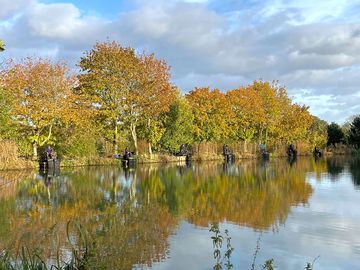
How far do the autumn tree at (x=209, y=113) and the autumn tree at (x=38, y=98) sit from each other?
15179 millimetres

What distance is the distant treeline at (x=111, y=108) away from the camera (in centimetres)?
3212

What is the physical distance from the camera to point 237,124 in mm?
51031

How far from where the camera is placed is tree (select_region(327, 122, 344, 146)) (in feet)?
205

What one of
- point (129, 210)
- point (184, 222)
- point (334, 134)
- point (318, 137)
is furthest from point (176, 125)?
point (184, 222)

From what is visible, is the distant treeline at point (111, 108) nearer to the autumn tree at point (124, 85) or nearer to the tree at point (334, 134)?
the autumn tree at point (124, 85)

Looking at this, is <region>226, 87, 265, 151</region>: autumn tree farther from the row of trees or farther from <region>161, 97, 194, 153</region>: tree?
the row of trees

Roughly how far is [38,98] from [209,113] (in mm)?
19713

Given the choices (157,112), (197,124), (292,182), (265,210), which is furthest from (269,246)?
(197,124)

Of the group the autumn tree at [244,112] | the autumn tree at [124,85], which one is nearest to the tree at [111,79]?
the autumn tree at [124,85]

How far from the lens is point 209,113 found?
47969 mm

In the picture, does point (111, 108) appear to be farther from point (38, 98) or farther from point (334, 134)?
point (334, 134)

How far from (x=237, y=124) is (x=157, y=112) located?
14780 mm

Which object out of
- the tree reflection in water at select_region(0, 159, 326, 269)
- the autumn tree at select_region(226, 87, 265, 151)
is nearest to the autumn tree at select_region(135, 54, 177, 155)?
the autumn tree at select_region(226, 87, 265, 151)

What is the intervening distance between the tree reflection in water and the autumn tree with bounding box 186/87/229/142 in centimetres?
2465
